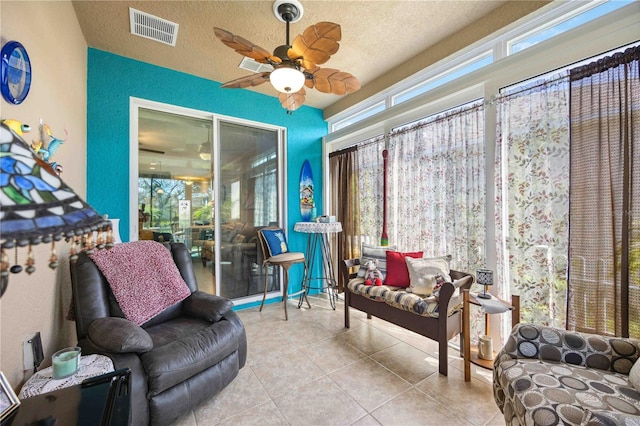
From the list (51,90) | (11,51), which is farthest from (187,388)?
(51,90)

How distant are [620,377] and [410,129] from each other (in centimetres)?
244

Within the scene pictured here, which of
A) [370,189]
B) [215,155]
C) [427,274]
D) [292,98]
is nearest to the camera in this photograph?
[292,98]

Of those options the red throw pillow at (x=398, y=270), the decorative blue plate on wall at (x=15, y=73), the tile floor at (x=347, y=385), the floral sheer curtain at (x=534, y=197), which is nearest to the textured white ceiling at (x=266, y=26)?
the floral sheer curtain at (x=534, y=197)

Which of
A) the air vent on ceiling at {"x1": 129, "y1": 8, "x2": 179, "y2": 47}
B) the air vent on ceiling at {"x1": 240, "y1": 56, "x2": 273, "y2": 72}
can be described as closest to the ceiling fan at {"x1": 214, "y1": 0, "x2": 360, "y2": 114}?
the air vent on ceiling at {"x1": 240, "y1": 56, "x2": 273, "y2": 72}

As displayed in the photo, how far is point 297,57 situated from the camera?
69.4 inches

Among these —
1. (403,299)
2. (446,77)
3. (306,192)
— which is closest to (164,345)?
(403,299)

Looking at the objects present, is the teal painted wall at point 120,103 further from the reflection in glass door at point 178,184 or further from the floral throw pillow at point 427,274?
the floral throw pillow at point 427,274

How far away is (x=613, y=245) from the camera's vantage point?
1622mm

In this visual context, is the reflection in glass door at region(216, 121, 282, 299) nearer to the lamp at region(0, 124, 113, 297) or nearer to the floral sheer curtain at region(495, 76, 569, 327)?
the floral sheer curtain at region(495, 76, 569, 327)

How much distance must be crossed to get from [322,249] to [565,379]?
3.07m

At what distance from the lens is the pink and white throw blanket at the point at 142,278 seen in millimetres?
1865

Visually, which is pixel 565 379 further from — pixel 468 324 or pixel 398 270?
pixel 398 270

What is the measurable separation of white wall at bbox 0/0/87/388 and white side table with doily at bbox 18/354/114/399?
0.32 feet

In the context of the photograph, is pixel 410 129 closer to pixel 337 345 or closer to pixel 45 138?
pixel 337 345
